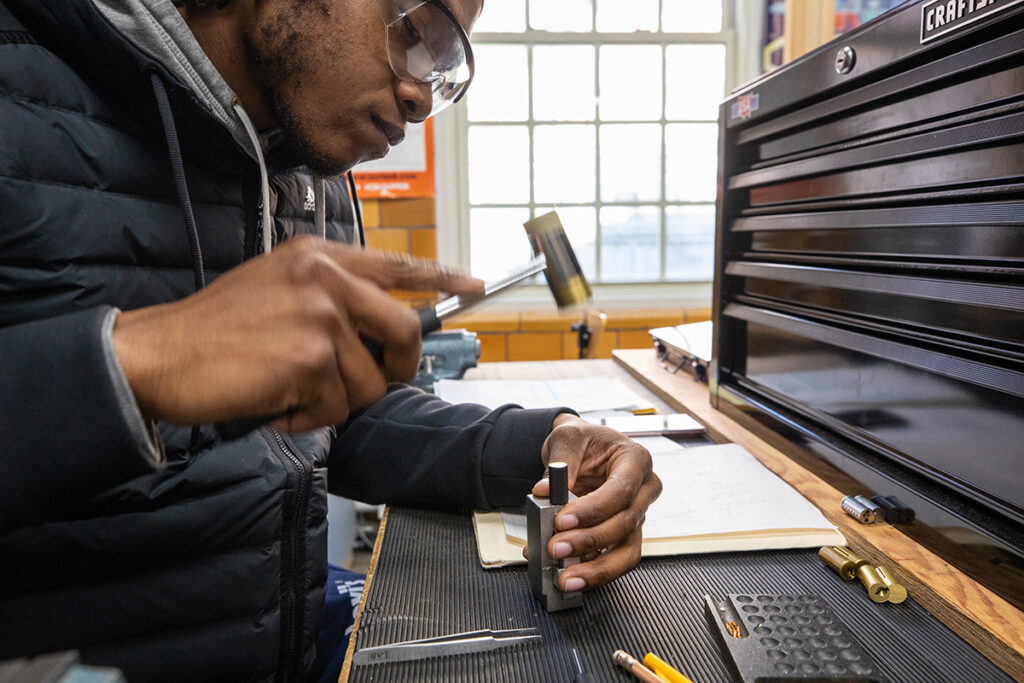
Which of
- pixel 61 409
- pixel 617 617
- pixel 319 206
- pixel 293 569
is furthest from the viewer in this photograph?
pixel 319 206

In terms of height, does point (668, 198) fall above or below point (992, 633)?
above

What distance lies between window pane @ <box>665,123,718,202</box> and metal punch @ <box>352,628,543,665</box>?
102 inches

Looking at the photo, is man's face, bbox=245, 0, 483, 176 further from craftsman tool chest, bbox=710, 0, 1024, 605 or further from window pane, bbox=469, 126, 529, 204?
window pane, bbox=469, 126, 529, 204

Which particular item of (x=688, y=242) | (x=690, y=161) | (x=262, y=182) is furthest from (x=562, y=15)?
(x=262, y=182)

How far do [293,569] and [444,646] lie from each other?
382 mm

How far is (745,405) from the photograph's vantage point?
1.20m

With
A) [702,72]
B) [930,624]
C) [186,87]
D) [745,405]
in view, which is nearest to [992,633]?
[930,624]

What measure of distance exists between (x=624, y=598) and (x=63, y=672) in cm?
53

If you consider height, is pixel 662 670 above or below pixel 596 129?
below

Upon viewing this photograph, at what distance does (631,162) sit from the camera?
289 centimetres

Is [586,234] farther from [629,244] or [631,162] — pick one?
[631,162]

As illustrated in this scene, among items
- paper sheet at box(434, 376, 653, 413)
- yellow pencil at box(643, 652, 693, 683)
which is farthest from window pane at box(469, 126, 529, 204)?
yellow pencil at box(643, 652, 693, 683)

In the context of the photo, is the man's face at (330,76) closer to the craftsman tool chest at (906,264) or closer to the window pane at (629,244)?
the craftsman tool chest at (906,264)

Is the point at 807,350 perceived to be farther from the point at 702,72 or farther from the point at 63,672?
the point at 702,72
